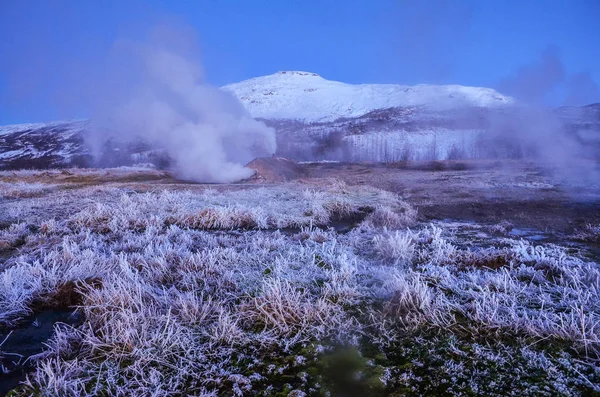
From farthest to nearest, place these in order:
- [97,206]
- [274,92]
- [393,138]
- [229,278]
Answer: [274,92] → [393,138] → [97,206] → [229,278]

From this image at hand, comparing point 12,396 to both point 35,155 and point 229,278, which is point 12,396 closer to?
point 229,278

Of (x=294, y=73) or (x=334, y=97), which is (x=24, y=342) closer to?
(x=334, y=97)

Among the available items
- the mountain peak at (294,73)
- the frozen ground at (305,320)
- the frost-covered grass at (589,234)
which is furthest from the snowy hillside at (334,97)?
the frozen ground at (305,320)

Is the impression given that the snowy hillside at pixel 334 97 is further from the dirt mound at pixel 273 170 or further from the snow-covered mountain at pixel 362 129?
the dirt mound at pixel 273 170

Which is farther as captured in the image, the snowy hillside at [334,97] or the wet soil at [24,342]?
the snowy hillside at [334,97]

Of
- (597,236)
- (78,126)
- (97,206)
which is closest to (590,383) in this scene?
(597,236)

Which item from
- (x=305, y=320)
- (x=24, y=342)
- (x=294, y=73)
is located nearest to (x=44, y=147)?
(x=24, y=342)

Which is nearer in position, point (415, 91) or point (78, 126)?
point (78, 126)
